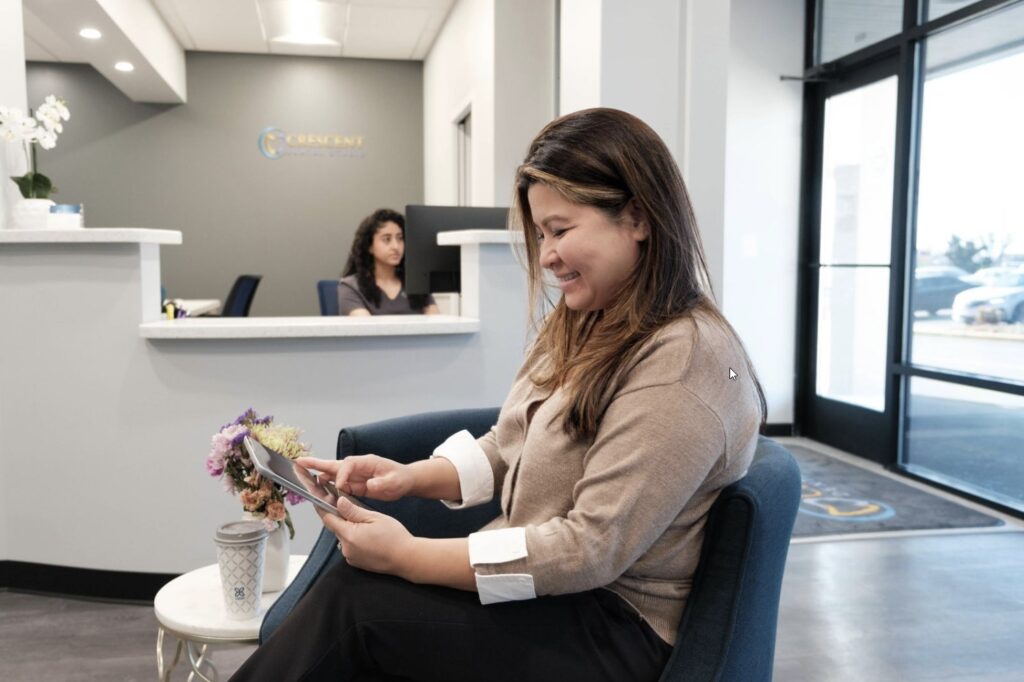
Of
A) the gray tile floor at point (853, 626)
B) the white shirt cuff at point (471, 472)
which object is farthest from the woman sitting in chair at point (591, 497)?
the gray tile floor at point (853, 626)

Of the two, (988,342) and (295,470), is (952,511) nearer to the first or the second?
(988,342)

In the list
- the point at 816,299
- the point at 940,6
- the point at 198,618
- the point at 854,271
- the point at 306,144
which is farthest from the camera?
the point at 306,144

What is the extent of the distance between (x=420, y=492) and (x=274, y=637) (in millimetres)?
444

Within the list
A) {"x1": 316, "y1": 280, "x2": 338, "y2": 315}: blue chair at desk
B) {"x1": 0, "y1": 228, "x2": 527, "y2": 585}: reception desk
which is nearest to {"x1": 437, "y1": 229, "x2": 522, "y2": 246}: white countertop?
{"x1": 0, "y1": 228, "x2": 527, "y2": 585}: reception desk

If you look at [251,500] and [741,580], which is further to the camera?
[251,500]

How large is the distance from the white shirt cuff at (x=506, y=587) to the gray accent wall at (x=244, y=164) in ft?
23.1

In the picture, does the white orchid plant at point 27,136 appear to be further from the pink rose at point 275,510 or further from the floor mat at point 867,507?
the floor mat at point 867,507

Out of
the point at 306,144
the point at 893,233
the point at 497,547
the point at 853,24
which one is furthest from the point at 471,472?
the point at 306,144

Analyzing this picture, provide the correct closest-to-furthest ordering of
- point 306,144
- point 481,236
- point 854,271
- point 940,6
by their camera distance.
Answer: point 481,236
point 940,6
point 854,271
point 306,144

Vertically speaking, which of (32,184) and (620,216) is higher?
(32,184)

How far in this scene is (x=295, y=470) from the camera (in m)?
1.49

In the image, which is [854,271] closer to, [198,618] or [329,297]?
[329,297]

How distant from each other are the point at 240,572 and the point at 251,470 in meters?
0.21

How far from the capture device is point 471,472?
63.6 inches
